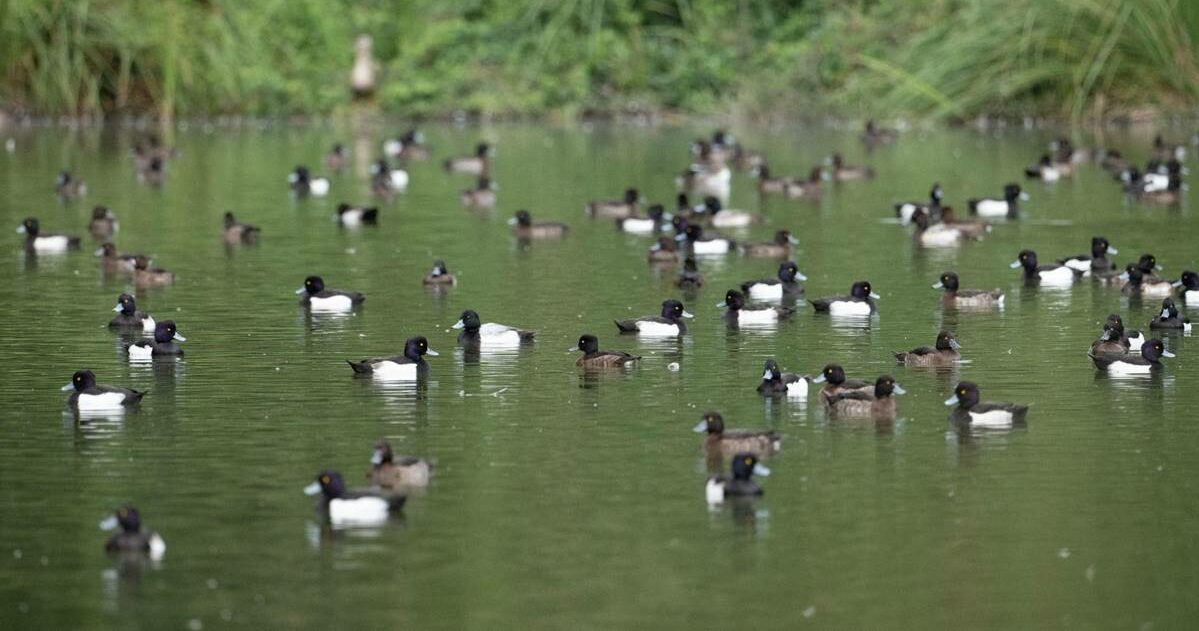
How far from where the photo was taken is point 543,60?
59094mm

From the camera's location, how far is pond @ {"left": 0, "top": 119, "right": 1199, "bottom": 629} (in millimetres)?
13430

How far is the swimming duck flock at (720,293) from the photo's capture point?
17.1 m

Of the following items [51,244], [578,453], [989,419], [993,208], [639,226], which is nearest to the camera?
[578,453]

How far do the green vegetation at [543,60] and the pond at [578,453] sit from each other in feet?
68.2

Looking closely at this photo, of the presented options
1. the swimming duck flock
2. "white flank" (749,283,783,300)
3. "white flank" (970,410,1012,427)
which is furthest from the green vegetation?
"white flank" (970,410,1012,427)

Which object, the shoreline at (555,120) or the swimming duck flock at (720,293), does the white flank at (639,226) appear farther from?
the shoreline at (555,120)

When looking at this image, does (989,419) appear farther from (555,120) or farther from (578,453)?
(555,120)

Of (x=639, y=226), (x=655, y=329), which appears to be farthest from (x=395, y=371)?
(x=639, y=226)

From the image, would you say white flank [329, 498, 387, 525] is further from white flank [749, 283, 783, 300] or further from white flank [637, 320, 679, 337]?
white flank [749, 283, 783, 300]

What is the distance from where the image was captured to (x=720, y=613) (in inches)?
513

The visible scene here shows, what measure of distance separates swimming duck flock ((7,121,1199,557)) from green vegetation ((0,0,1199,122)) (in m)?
7.73

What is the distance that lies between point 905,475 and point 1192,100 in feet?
119

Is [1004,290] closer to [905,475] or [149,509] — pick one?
[905,475]

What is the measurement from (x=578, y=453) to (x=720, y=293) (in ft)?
32.7
